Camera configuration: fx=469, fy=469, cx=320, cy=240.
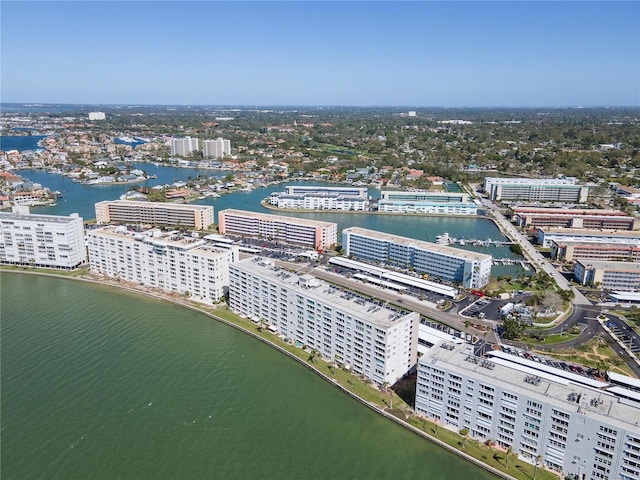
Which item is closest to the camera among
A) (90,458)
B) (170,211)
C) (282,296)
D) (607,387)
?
(90,458)

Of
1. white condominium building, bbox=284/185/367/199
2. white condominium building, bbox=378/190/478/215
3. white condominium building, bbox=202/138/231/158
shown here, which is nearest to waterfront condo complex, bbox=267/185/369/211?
white condominium building, bbox=284/185/367/199

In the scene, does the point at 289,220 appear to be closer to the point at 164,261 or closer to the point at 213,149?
the point at 164,261

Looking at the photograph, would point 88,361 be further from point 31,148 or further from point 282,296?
point 31,148

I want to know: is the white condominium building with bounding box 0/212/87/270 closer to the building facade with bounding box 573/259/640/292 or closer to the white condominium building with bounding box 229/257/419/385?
the white condominium building with bounding box 229/257/419/385

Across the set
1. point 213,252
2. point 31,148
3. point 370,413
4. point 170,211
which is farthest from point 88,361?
point 31,148

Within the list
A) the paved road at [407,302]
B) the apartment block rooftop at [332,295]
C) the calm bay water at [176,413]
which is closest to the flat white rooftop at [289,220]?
the paved road at [407,302]
